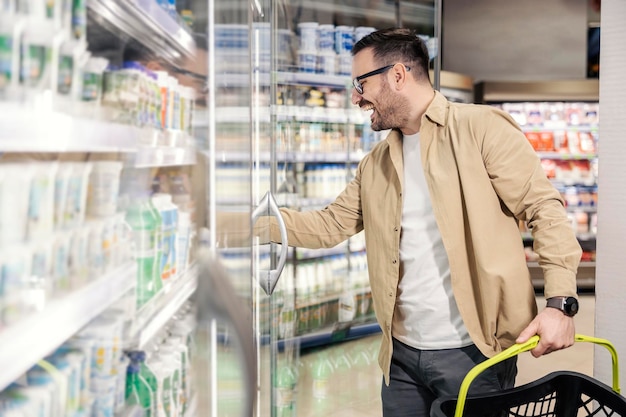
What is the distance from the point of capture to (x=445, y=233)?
1.83 m

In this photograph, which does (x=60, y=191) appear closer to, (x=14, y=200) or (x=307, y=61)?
(x=14, y=200)

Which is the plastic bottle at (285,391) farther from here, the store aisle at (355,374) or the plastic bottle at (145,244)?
the plastic bottle at (145,244)

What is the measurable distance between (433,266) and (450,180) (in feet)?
0.84

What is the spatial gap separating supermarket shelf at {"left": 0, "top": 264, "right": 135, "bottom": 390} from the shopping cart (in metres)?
0.81

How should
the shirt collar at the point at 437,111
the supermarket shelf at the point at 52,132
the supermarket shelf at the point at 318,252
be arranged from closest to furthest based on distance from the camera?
the supermarket shelf at the point at 52,132 < the shirt collar at the point at 437,111 < the supermarket shelf at the point at 318,252

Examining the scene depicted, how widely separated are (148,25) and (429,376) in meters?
1.26

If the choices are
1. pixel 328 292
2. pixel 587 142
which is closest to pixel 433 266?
pixel 328 292

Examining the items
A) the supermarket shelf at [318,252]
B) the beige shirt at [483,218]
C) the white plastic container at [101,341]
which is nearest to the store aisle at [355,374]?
the supermarket shelf at [318,252]

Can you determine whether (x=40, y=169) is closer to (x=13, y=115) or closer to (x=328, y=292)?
(x=13, y=115)

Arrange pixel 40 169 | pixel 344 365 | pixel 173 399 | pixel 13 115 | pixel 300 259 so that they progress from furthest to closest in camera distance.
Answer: pixel 300 259, pixel 344 365, pixel 173 399, pixel 40 169, pixel 13 115

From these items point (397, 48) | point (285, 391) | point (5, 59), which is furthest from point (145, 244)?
point (285, 391)

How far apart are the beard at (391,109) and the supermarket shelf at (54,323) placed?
3.73ft

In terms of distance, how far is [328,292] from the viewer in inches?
192

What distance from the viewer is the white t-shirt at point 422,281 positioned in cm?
186
